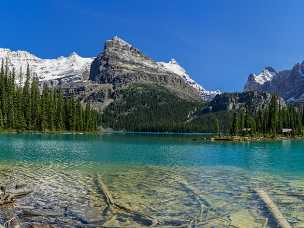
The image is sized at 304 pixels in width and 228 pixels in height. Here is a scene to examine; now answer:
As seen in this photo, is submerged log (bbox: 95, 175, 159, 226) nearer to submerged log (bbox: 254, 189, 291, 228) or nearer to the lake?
the lake

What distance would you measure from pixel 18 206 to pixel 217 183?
19.3m

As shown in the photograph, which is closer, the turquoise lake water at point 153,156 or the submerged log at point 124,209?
the submerged log at point 124,209

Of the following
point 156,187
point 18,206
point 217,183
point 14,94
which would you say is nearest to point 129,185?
point 156,187

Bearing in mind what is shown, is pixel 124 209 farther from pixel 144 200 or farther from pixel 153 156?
pixel 153 156

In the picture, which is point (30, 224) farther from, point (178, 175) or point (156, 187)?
point (178, 175)

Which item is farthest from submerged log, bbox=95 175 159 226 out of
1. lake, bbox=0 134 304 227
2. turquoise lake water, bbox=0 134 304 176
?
turquoise lake water, bbox=0 134 304 176

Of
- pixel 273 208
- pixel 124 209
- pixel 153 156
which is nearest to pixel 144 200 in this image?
pixel 124 209

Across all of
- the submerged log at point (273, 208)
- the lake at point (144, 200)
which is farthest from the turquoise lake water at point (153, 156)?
the submerged log at point (273, 208)

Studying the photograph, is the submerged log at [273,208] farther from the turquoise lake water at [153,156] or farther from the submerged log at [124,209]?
the turquoise lake water at [153,156]

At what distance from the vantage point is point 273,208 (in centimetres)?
2738

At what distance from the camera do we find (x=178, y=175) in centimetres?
4550

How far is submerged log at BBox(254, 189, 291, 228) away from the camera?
23062 mm

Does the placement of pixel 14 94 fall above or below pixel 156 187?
above

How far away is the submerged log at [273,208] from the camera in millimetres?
23062
